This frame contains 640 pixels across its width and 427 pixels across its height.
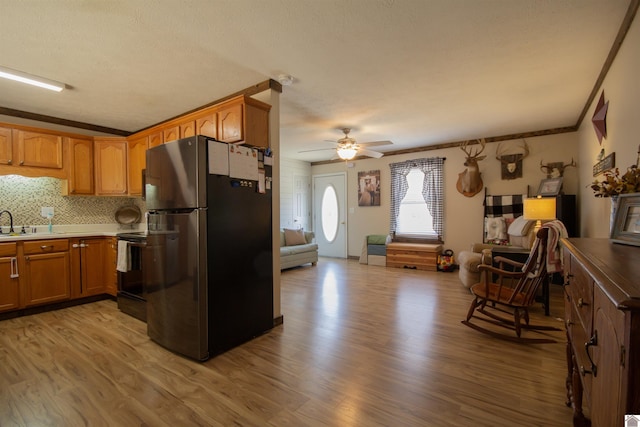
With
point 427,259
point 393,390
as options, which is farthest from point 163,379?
point 427,259

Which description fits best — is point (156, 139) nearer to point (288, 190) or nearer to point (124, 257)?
point (124, 257)

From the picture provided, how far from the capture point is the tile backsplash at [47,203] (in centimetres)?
373

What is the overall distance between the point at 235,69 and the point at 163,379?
2615 mm

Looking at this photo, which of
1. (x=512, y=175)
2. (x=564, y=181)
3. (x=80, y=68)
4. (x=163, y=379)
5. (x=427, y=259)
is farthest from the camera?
(x=427, y=259)

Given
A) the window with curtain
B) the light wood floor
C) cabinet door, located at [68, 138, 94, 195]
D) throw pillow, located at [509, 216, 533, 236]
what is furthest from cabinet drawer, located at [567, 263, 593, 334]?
cabinet door, located at [68, 138, 94, 195]

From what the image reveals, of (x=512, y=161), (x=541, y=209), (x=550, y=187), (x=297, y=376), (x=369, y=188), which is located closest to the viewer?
(x=297, y=376)

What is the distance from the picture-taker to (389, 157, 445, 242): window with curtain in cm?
602

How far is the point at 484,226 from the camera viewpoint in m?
5.42

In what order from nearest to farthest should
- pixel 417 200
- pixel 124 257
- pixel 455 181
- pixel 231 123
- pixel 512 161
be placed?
1. pixel 231 123
2. pixel 124 257
3. pixel 512 161
4. pixel 455 181
5. pixel 417 200

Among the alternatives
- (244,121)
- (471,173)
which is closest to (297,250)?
(244,121)

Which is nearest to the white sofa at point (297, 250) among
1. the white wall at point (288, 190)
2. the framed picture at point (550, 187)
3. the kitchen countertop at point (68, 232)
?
the white wall at point (288, 190)

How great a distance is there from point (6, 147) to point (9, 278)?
5.08 ft

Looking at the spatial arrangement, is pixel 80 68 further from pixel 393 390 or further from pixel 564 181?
pixel 564 181

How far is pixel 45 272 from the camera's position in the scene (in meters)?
3.51
